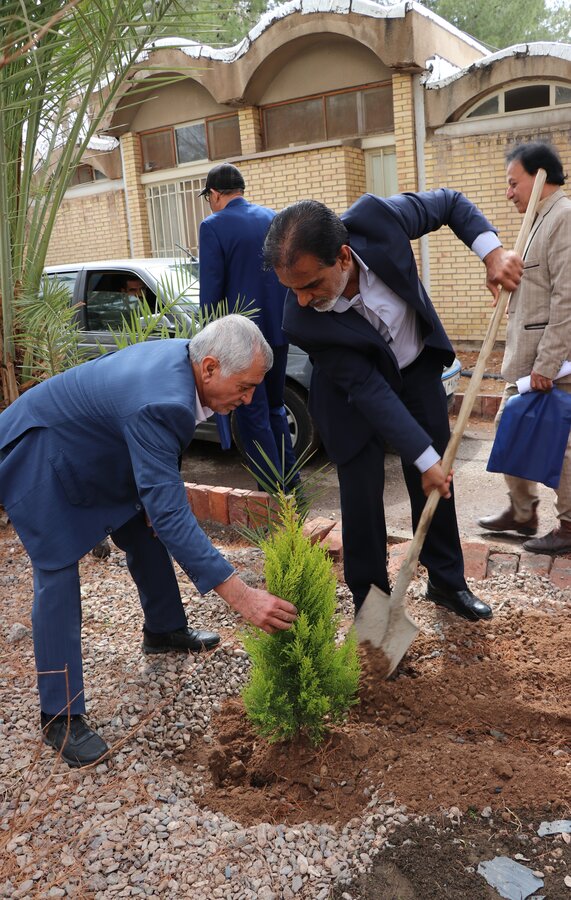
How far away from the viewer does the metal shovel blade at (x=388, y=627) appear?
3.01 meters

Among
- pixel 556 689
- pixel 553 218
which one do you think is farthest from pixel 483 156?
pixel 556 689

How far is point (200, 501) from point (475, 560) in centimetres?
189

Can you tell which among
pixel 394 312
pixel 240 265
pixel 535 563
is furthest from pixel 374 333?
pixel 240 265

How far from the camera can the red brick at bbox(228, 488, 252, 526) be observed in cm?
491

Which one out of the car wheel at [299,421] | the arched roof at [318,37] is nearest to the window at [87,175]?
the arched roof at [318,37]

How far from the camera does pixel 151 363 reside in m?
2.57

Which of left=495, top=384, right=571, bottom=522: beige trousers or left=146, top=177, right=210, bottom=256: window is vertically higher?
left=146, top=177, right=210, bottom=256: window

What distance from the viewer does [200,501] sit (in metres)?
5.20

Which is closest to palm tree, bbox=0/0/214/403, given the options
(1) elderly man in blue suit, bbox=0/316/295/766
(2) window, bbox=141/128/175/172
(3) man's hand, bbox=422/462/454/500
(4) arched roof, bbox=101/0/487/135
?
(1) elderly man in blue suit, bbox=0/316/295/766

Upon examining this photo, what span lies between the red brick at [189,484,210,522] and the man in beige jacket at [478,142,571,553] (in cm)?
204

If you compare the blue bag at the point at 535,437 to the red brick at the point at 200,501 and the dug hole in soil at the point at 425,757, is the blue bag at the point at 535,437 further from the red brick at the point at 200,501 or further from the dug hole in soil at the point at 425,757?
the red brick at the point at 200,501

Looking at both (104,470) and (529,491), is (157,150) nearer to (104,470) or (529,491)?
(529,491)

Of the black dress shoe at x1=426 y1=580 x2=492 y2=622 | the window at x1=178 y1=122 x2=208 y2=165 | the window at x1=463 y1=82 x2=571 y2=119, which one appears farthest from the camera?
the window at x1=178 y1=122 x2=208 y2=165

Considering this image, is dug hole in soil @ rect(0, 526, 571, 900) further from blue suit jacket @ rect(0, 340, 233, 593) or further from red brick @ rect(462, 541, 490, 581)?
blue suit jacket @ rect(0, 340, 233, 593)
